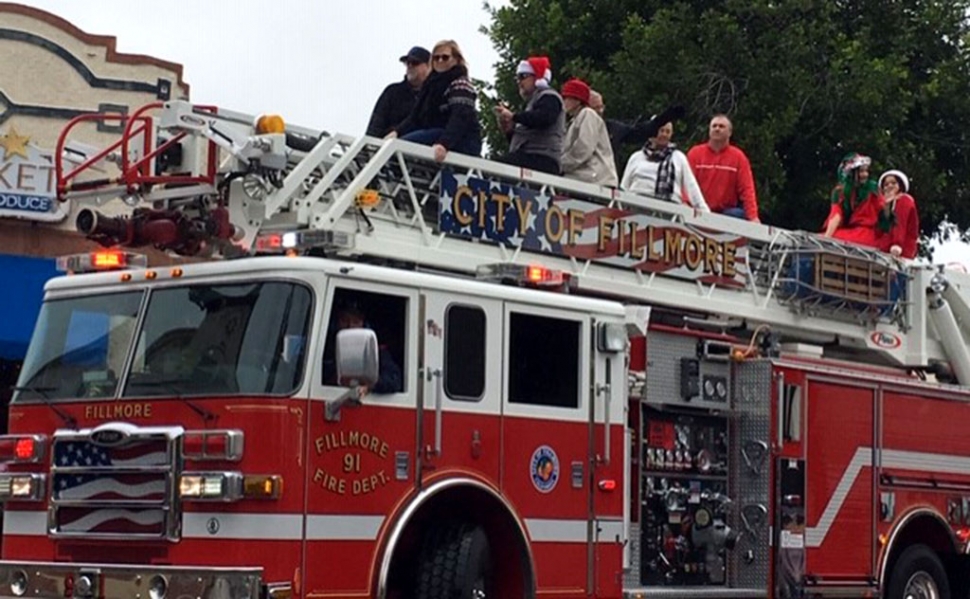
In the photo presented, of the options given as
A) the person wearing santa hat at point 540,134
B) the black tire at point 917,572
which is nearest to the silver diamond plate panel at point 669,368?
the person wearing santa hat at point 540,134

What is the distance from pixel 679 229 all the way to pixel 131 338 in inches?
155

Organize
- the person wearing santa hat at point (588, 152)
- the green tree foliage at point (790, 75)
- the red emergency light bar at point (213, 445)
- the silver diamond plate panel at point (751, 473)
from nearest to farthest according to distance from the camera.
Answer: the red emergency light bar at point (213, 445), the silver diamond plate panel at point (751, 473), the person wearing santa hat at point (588, 152), the green tree foliage at point (790, 75)

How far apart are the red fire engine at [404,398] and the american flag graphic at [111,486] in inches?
0.6

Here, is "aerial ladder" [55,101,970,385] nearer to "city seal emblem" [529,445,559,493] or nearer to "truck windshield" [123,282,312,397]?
"truck windshield" [123,282,312,397]

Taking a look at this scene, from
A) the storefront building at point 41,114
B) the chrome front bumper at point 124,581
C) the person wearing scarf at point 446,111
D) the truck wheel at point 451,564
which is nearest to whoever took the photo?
the chrome front bumper at point 124,581

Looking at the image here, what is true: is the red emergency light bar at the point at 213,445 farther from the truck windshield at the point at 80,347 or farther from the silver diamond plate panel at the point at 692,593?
the silver diamond plate panel at the point at 692,593

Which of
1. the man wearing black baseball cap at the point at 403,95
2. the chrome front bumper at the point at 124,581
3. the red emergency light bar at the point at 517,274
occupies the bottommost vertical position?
the chrome front bumper at the point at 124,581

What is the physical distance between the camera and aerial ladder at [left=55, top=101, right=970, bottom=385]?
9.71 m

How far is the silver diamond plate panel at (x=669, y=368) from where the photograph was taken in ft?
36.9

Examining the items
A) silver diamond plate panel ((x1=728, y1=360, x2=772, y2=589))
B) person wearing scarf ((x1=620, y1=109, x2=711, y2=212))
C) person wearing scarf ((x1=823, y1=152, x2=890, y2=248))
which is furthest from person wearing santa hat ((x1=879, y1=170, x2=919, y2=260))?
silver diamond plate panel ((x1=728, y1=360, x2=772, y2=589))

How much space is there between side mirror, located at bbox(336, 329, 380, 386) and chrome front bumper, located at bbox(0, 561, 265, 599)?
1.05 metres

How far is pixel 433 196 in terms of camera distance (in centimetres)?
1041

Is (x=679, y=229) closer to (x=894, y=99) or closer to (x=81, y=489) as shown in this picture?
(x=81, y=489)

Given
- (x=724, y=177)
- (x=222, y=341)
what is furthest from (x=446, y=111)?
(x=724, y=177)
